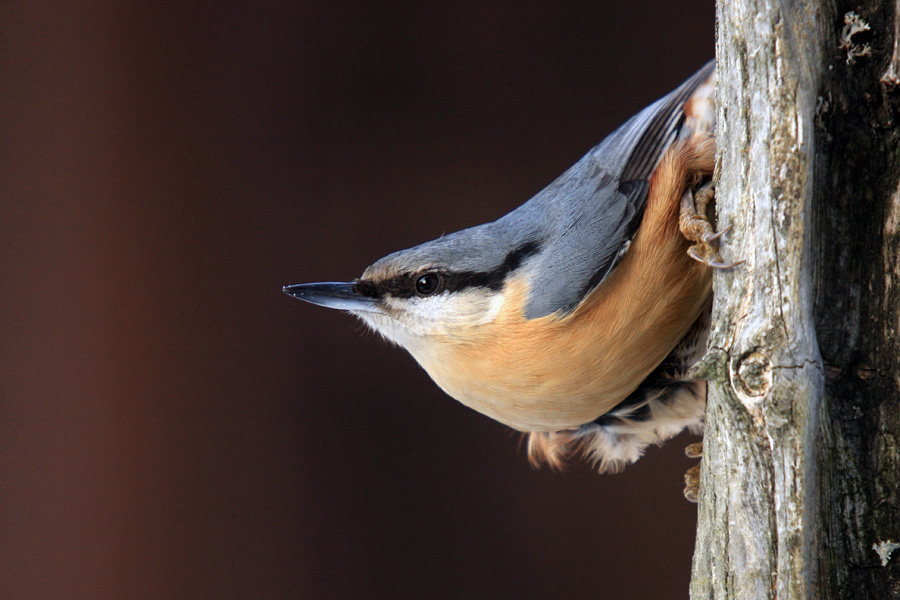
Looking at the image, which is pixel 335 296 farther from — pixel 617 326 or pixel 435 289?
pixel 617 326

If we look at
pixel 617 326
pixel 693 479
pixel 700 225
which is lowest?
pixel 693 479

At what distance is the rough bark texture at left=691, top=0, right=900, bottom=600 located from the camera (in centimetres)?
61

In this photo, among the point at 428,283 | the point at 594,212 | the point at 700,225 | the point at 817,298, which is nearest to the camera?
the point at 817,298

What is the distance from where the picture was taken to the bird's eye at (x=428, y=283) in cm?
102

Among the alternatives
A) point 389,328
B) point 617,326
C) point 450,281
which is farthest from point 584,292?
point 389,328

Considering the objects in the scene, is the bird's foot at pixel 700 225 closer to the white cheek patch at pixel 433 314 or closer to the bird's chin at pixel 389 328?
the white cheek patch at pixel 433 314

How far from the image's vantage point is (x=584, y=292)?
0.88 m

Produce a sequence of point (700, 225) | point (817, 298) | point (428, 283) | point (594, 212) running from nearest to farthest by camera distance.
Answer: point (817, 298) → point (700, 225) → point (594, 212) → point (428, 283)

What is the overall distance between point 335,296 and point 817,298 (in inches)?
25.3

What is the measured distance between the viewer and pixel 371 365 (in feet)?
5.96

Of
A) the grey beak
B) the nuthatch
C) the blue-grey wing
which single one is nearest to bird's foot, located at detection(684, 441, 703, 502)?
the nuthatch

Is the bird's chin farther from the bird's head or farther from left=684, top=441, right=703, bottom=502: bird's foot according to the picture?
left=684, top=441, right=703, bottom=502: bird's foot

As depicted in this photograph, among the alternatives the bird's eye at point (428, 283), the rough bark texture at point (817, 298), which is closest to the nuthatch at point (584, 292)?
the bird's eye at point (428, 283)

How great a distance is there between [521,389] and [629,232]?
0.24 m
